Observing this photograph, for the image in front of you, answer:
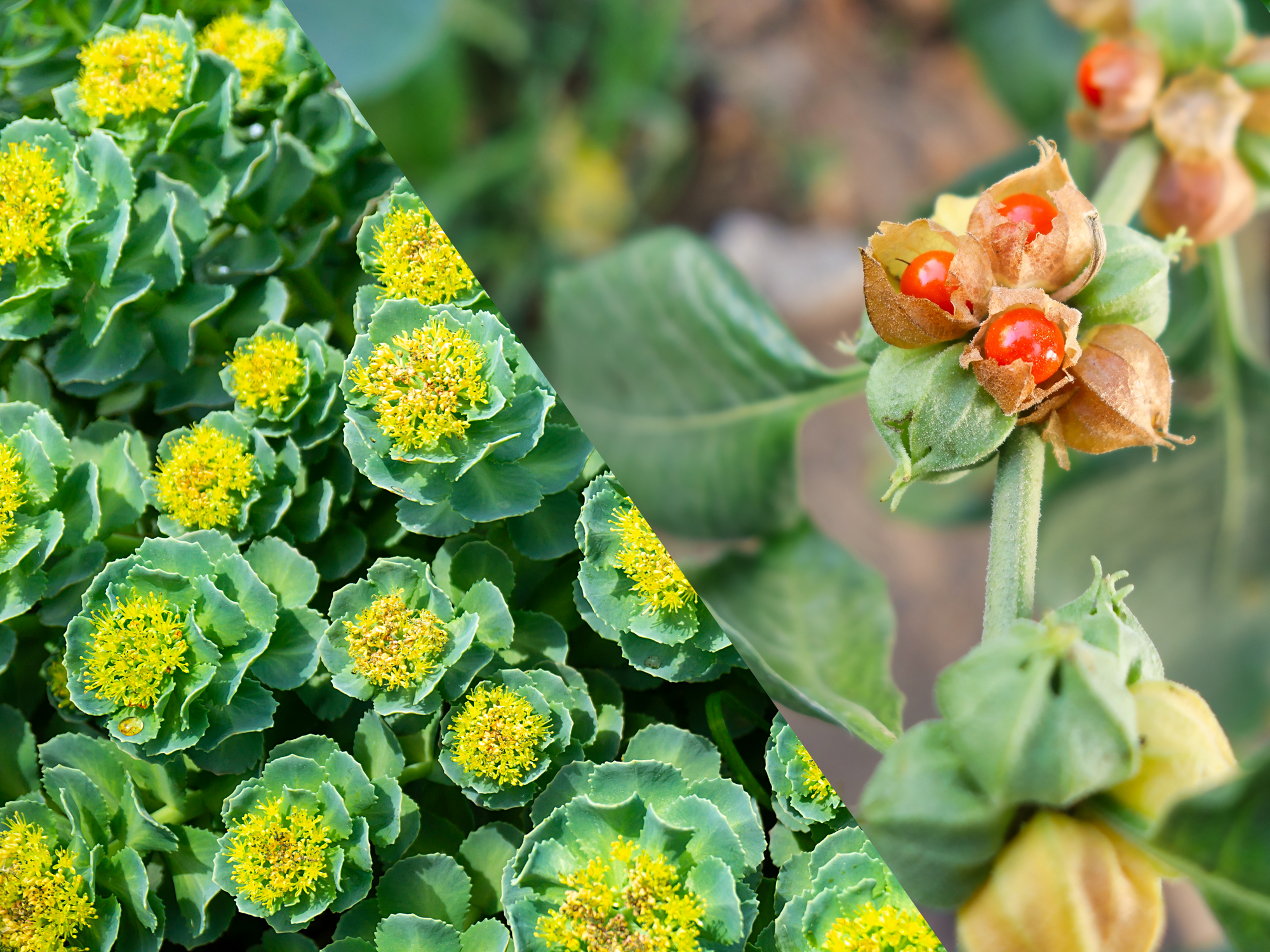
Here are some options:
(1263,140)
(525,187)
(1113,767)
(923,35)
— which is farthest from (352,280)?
(923,35)

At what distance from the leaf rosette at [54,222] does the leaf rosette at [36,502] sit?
5 cm

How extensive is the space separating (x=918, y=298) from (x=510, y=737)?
0.21 m

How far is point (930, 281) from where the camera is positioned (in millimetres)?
373

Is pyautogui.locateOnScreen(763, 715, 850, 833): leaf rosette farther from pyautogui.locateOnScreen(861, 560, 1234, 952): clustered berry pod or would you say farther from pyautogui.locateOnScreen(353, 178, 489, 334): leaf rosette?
pyautogui.locateOnScreen(353, 178, 489, 334): leaf rosette

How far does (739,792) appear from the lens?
39 cm

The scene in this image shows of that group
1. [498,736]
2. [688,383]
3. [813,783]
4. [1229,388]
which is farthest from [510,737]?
[1229,388]

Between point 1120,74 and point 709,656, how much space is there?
1.29 feet

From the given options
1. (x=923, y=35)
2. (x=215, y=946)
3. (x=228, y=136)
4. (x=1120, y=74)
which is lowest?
(x=923, y=35)

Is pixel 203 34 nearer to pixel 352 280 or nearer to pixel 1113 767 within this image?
pixel 352 280

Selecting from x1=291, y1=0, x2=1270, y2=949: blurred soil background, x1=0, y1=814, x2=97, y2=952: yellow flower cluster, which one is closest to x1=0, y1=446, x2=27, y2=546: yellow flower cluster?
x1=0, y1=814, x2=97, y2=952: yellow flower cluster

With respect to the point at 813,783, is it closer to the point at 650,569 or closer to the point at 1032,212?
the point at 650,569

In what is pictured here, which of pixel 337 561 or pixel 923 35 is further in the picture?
pixel 923 35

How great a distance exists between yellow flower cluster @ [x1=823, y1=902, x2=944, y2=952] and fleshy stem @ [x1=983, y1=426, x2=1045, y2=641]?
0.10m

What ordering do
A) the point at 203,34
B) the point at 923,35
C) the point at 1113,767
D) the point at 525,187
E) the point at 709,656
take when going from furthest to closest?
1. the point at 923,35
2. the point at 525,187
3. the point at 203,34
4. the point at 709,656
5. the point at 1113,767
